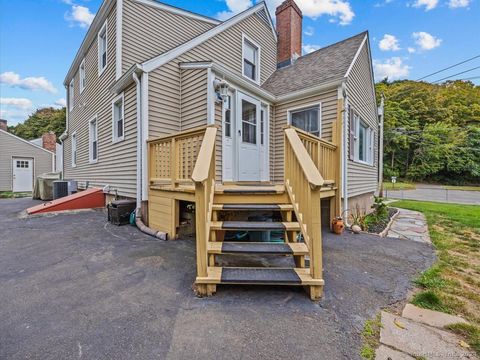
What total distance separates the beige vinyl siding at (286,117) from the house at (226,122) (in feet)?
0.10

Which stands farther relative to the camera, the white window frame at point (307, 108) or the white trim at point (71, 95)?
the white trim at point (71, 95)

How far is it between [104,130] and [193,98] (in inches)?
144

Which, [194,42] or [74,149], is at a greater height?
[194,42]

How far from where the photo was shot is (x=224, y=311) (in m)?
2.17

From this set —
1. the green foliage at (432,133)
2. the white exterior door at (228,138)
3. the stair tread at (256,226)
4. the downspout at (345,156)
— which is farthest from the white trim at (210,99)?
the green foliage at (432,133)

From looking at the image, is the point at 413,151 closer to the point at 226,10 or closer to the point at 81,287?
the point at 226,10

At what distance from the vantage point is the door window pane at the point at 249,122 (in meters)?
6.34

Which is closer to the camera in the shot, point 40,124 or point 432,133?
point 432,133

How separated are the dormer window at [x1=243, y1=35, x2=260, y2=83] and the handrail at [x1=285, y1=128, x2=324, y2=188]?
5641 mm

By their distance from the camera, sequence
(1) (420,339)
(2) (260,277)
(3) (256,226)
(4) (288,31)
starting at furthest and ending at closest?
(4) (288,31) < (3) (256,226) < (2) (260,277) < (1) (420,339)

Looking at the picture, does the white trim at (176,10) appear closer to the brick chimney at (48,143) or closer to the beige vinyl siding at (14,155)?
the beige vinyl siding at (14,155)

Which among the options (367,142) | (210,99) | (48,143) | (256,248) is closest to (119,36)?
(210,99)

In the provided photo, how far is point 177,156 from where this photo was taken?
424cm

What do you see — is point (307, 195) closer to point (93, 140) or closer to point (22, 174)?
point (93, 140)
